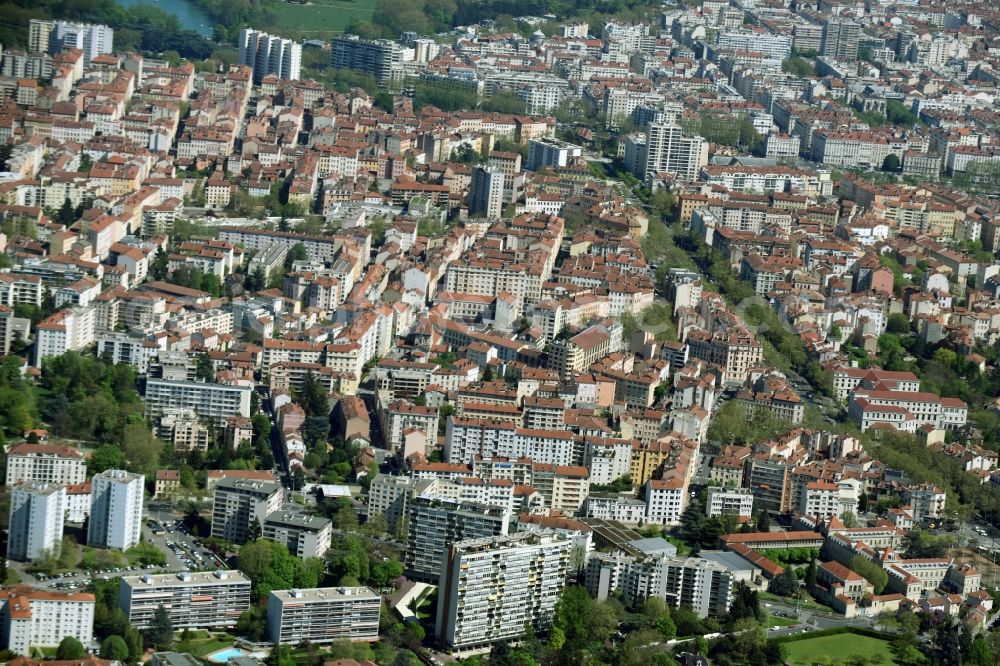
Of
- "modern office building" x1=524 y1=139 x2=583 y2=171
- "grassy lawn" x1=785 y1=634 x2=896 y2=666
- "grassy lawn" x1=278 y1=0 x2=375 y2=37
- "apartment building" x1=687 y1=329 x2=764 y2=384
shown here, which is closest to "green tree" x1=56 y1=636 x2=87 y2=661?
"grassy lawn" x1=785 y1=634 x2=896 y2=666

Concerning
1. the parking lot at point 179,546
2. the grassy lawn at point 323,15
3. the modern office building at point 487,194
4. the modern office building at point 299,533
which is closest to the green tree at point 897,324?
the modern office building at point 487,194

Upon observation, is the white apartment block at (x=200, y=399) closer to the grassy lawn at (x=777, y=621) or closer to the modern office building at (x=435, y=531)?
the modern office building at (x=435, y=531)

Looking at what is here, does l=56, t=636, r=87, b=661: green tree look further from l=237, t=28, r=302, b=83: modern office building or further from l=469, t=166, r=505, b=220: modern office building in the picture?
l=237, t=28, r=302, b=83: modern office building

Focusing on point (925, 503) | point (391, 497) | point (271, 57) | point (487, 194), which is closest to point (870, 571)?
point (925, 503)

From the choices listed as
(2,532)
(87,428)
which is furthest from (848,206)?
(2,532)

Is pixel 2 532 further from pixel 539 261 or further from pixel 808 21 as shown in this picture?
pixel 808 21
